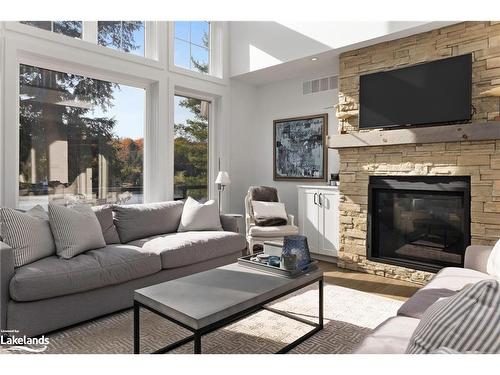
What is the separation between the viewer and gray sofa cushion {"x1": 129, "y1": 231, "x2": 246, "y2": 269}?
3010 millimetres

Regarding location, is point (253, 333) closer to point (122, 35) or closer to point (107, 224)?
point (107, 224)

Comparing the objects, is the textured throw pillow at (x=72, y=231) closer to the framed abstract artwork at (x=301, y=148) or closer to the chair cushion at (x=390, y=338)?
the chair cushion at (x=390, y=338)

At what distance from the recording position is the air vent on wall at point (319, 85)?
4555 mm

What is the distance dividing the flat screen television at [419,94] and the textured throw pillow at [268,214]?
1450mm

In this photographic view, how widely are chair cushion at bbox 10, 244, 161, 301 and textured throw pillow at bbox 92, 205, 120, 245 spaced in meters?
0.23

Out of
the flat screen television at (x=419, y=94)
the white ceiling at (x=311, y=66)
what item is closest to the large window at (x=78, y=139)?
the white ceiling at (x=311, y=66)

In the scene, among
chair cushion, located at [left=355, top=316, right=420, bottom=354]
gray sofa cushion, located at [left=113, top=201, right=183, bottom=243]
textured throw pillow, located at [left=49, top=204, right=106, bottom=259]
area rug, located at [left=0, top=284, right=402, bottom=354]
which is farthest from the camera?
gray sofa cushion, located at [left=113, top=201, right=183, bottom=243]

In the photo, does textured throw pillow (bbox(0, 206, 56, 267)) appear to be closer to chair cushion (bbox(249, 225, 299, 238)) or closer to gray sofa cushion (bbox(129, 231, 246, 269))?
gray sofa cushion (bbox(129, 231, 246, 269))

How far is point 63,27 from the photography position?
3.43 metres

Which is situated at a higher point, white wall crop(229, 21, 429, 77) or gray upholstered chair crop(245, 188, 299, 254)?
white wall crop(229, 21, 429, 77)

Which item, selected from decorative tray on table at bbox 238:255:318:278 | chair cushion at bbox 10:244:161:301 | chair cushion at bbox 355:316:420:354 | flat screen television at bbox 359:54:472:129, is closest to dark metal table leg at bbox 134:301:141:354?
chair cushion at bbox 10:244:161:301

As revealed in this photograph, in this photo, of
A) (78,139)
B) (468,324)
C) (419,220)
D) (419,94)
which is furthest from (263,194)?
(468,324)

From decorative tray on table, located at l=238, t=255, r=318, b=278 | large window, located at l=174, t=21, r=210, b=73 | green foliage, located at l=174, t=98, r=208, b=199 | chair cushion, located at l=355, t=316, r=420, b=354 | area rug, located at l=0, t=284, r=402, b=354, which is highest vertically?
large window, located at l=174, t=21, r=210, b=73

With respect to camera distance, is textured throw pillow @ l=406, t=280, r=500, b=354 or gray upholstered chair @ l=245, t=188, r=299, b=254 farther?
gray upholstered chair @ l=245, t=188, r=299, b=254
